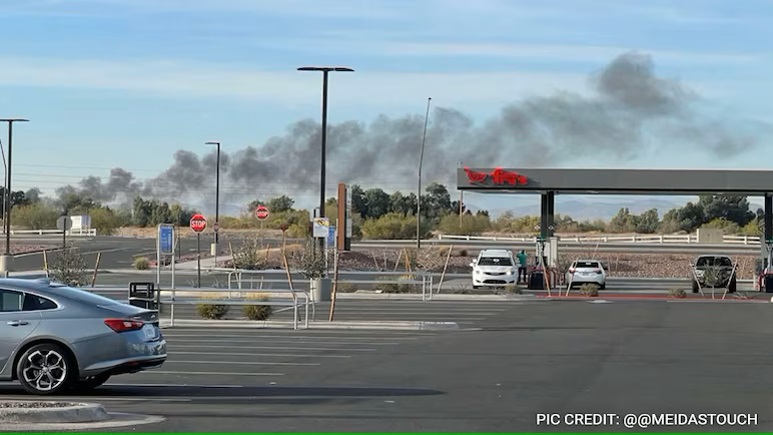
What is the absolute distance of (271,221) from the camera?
126062mm

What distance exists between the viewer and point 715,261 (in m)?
49.5

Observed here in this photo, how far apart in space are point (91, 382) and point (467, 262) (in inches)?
2184

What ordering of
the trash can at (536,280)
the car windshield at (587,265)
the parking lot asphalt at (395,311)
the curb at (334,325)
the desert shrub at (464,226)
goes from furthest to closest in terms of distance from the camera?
the desert shrub at (464,226), the car windshield at (587,265), the trash can at (536,280), the parking lot asphalt at (395,311), the curb at (334,325)

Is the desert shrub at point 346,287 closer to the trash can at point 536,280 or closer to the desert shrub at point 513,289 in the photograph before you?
the desert shrub at point 513,289

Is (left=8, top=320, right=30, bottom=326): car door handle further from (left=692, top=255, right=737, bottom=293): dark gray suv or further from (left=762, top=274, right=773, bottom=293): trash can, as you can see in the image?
(left=762, top=274, right=773, bottom=293): trash can

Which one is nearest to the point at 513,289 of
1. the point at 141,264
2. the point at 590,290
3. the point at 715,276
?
the point at 590,290

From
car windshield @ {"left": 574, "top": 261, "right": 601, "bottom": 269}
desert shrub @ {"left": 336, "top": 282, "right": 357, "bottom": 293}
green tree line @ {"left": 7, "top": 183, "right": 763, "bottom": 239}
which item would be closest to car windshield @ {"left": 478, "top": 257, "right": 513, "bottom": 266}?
car windshield @ {"left": 574, "top": 261, "right": 601, "bottom": 269}

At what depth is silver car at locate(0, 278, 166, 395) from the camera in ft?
49.0

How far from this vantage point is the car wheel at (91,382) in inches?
599

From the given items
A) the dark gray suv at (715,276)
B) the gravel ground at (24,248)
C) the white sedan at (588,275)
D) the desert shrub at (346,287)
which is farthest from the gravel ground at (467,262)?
the gravel ground at (24,248)

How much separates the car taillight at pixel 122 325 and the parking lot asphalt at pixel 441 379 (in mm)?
825

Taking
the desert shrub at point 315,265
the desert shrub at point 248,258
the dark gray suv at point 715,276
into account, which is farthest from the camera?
the desert shrub at point 248,258

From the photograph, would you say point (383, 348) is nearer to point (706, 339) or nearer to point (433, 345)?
point (433, 345)

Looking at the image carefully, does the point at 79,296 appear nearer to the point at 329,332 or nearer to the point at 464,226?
the point at 329,332
